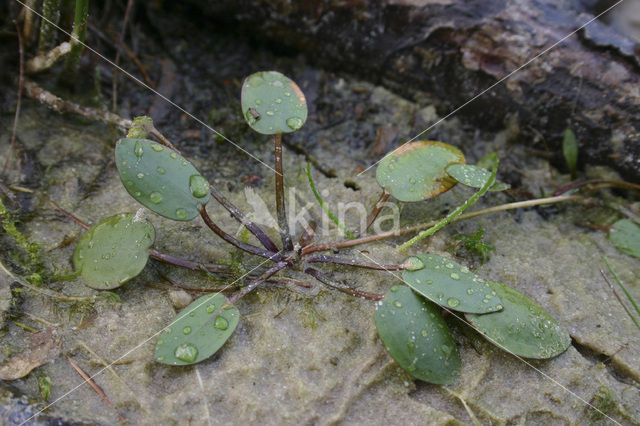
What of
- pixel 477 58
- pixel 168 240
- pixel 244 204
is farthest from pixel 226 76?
pixel 477 58

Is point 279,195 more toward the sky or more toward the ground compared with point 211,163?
more toward the sky

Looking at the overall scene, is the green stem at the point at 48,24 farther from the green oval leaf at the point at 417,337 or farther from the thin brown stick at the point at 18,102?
the green oval leaf at the point at 417,337

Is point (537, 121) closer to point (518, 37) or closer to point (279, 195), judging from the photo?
point (518, 37)

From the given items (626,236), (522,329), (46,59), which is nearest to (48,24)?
(46,59)

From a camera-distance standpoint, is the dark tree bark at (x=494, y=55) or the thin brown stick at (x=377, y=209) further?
the dark tree bark at (x=494, y=55)

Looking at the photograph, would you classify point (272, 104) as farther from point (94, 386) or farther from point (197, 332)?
point (94, 386)

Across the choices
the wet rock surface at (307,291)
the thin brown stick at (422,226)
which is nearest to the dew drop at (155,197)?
the wet rock surface at (307,291)

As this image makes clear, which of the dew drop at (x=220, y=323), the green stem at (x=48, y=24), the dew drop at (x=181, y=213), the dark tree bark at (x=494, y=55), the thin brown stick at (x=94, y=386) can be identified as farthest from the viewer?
the dark tree bark at (x=494, y=55)
